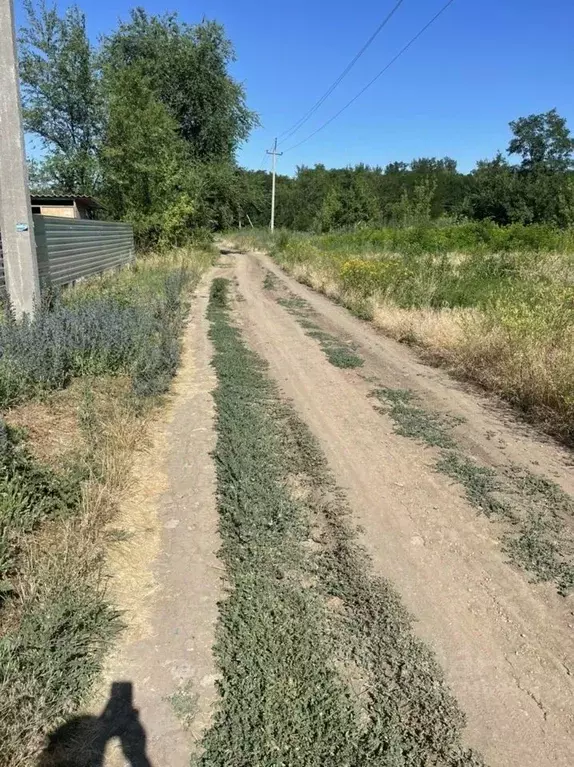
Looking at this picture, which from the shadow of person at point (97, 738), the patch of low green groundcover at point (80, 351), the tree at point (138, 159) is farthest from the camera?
the tree at point (138, 159)

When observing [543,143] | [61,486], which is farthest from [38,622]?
[543,143]

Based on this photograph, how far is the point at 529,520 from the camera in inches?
140

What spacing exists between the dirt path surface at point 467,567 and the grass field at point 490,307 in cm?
57

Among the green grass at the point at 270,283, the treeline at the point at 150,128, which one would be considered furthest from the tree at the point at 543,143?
the green grass at the point at 270,283

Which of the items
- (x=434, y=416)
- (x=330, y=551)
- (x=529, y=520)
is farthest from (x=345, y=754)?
(x=434, y=416)

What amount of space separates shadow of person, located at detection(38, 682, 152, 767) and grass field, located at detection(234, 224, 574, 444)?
4590mm

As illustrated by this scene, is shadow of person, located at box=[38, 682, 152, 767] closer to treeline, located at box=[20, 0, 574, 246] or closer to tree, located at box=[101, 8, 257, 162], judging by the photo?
treeline, located at box=[20, 0, 574, 246]

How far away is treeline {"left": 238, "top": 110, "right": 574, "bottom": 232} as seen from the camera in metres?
39.9

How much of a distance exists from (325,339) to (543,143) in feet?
241

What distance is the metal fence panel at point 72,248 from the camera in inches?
353

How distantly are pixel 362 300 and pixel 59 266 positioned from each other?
7044mm

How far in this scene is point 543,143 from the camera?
67500 mm

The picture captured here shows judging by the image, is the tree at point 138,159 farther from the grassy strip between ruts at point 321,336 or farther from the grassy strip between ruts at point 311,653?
the grassy strip between ruts at point 311,653

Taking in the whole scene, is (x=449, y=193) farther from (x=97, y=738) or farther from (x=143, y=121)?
(x=97, y=738)
